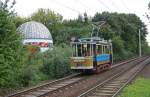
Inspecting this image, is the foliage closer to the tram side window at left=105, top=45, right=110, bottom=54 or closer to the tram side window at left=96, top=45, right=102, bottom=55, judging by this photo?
the tram side window at left=96, top=45, right=102, bottom=55

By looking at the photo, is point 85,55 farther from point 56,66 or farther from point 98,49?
point 56,66

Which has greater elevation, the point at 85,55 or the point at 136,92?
the point at 85,55

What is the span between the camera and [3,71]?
21250 millimetres

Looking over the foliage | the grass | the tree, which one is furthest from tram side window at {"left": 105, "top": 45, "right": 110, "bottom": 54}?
the tree

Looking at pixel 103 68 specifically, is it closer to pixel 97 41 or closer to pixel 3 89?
pixel 97 41

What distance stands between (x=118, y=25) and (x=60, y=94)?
5886 cm

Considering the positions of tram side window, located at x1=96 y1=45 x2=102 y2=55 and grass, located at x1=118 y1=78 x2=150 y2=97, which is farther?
tram side window, located at x1=96 y1=45 x2=102 y2=55

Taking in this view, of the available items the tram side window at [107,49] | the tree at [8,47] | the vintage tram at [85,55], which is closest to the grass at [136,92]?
the tree at [8,47]

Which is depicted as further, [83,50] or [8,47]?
[83,50]

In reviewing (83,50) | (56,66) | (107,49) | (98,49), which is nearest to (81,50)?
(83,50)

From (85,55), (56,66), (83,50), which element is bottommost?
(56,66)

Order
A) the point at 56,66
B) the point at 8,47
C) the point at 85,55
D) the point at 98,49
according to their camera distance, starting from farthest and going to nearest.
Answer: the point at 98,49, the point at 85,55, the point at 56,66, the point at 8,47

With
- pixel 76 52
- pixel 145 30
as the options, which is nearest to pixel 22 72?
pixel 76 52

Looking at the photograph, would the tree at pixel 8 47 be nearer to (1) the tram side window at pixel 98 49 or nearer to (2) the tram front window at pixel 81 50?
(2) the tram front window at pixel 81 50
